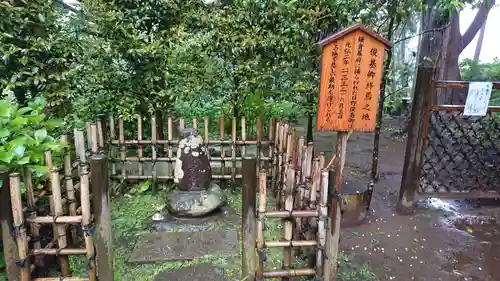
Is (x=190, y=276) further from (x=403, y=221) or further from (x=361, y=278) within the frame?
(x=403, y=221)

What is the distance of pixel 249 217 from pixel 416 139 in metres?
3.11

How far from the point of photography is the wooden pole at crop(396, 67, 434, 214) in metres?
4.77

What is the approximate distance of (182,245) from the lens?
416cm

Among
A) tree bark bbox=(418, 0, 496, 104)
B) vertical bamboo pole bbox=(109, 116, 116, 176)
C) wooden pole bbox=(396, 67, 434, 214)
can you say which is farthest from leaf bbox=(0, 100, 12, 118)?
tree bark bbox=(418, 0, 496, 104)

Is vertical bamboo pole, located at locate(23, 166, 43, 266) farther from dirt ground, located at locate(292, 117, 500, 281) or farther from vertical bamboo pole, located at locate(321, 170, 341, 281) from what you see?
dirt ground, located at locate(292, 117, 500, 281)

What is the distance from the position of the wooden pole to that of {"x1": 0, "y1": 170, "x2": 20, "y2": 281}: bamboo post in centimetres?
485

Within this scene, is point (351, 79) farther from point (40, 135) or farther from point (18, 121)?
point (18, 121)

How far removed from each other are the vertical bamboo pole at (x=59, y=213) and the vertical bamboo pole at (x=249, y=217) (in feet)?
5.40

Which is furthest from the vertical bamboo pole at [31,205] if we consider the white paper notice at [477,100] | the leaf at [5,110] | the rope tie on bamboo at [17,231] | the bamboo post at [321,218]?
the white paper notice at [477,100]

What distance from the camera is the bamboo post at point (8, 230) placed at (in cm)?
279

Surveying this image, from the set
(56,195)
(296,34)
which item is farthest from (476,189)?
(56,195)

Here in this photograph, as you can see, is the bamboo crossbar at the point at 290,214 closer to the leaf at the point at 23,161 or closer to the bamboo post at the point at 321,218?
the bamboo post at the point at 321,218

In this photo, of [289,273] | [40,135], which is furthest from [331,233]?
[40,135]

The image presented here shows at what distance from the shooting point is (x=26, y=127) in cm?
342
